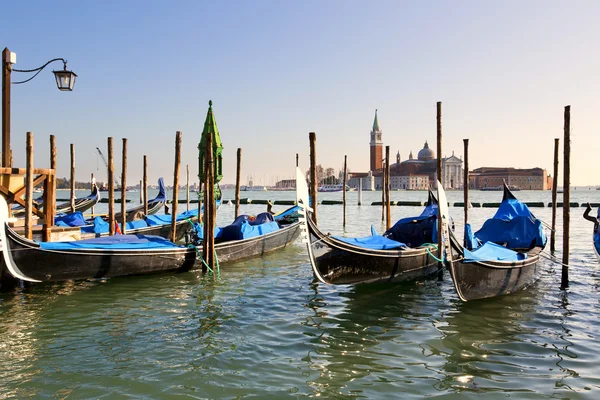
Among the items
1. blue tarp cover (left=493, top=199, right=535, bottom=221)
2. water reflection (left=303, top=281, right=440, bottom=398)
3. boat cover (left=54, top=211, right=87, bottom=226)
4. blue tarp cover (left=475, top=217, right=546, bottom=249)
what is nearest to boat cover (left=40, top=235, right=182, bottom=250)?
water reflection (left=303, top=281, right=440, bottom=398)

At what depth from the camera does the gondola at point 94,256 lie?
648 cm

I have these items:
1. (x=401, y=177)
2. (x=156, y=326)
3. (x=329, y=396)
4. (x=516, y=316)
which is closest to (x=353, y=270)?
(x=516, y=316)

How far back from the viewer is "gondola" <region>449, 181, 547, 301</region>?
232 inches

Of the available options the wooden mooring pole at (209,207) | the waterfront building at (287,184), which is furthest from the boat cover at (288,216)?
the waterfront building at (287,184)

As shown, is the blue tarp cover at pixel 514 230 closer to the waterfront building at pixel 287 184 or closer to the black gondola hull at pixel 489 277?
the black gondola hull at pixel 489 277

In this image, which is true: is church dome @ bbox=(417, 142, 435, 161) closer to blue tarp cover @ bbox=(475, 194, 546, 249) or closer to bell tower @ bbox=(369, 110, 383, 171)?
bell tower @ bbox=(369, 110, 383, 171)

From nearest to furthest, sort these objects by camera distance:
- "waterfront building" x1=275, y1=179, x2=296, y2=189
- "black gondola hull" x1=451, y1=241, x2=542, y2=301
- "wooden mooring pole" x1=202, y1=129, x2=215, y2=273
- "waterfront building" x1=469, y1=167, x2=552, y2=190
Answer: "black gondola hull" x1=451, y1=241, x2=542, y2=301 → "wooden mooring pole" x1=202, y1=129, x2=215, y2=273 → "waterfront building" x1=469, y1=167, x2=552, y2=190 → "waterfront building" x1=275, y1=179, x2=296, y2=189

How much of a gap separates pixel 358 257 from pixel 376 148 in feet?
341

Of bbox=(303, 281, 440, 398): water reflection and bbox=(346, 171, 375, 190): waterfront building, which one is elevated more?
bbox=(346, 171, 375, 190): waterfront building

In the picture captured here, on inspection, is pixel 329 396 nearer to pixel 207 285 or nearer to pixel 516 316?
pixel 516 316

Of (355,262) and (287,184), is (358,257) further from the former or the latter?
(287,184)

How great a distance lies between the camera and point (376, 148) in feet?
357

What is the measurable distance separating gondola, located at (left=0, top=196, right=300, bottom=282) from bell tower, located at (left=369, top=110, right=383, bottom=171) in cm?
10042

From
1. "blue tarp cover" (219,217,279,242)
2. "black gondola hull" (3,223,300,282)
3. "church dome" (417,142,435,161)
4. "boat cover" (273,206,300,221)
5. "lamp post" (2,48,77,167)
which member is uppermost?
"church dome" (417,142,435,161)
